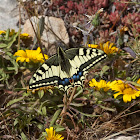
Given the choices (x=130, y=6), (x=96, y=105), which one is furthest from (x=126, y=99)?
(x=130, y=6)

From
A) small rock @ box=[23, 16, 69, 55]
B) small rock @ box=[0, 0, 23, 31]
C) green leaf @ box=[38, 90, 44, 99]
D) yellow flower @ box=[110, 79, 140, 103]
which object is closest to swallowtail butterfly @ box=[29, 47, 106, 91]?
green leaf @ box=[38, 90, 44, 99]

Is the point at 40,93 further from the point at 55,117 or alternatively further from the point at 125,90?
the point at 125,90

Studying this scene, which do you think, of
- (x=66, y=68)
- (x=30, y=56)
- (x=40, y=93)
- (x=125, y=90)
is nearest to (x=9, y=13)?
(x=30, y=56)

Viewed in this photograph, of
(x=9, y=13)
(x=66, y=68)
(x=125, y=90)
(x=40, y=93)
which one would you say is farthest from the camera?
(x=9, y=13)

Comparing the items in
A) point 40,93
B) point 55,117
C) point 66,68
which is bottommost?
point 55,117

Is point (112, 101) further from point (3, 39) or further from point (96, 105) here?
point (3, 39)

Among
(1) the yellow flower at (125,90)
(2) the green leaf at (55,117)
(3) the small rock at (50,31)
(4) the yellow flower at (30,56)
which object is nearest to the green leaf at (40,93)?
(2) the green leaf at (55,117)

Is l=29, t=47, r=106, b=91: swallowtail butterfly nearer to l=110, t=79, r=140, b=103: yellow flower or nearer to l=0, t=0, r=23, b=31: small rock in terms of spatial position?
l=110, t=79, r=140, b=103: yellow flower
